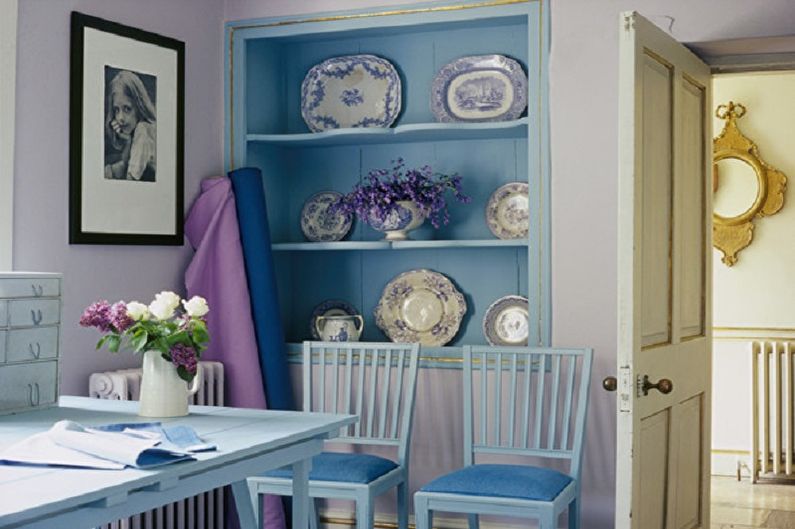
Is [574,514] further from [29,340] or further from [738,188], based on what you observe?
[738,188]

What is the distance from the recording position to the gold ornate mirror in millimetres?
6254

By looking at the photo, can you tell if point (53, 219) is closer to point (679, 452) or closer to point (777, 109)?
point (679, 452)

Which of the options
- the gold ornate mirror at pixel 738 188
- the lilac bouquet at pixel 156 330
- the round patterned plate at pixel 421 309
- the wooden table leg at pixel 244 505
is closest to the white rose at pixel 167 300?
the lilac bouquet at pixel 156 330

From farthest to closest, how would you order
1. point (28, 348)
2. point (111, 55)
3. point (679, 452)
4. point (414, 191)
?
point (414, 191), point (111, 55), point (679, 452), point (28, 348)

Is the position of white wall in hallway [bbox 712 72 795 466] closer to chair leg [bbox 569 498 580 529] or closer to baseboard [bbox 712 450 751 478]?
baseboard [bbox 712 450 751 478]

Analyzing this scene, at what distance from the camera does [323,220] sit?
496 centimetres

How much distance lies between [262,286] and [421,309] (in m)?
0.66

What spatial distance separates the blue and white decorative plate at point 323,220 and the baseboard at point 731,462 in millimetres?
2737

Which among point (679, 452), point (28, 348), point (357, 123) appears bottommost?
point (679, 452)

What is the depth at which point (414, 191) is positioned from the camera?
15.1 feet

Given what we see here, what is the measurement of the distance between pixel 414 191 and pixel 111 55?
125cm

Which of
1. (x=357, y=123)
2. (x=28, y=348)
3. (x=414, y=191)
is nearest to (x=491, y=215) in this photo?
(x=414, y=191)

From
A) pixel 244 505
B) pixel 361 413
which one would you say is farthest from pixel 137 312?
pixel 361 413

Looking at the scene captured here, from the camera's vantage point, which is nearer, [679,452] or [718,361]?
[679,452]
